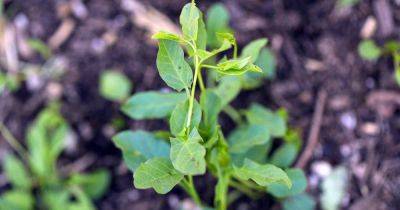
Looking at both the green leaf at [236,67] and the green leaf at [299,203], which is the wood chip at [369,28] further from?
the green leaf at [236,67]

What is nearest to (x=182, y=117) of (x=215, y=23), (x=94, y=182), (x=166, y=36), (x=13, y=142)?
(x=166, y=36)

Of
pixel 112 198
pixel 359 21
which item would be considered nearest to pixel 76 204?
pixel 112 198

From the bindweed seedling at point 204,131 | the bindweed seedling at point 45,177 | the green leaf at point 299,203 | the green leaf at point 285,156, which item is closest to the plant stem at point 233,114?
the bindweed seedling at point 204,131

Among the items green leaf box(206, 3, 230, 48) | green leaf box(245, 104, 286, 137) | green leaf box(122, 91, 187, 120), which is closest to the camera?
green leaf box(122, 91, 187, 120)

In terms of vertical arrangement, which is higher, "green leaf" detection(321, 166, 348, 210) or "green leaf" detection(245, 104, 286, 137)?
"green leaf" detection(245, 104, 286, 137)

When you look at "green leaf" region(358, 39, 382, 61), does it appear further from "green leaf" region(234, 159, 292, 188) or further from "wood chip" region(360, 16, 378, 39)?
"green leaf" region(234, 159, 292, 188)

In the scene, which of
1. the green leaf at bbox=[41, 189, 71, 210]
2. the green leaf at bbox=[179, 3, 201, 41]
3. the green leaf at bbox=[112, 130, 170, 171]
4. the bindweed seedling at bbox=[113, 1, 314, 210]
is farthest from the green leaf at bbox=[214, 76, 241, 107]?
the green leaf at bbox=[41, 189, 71, 210]
